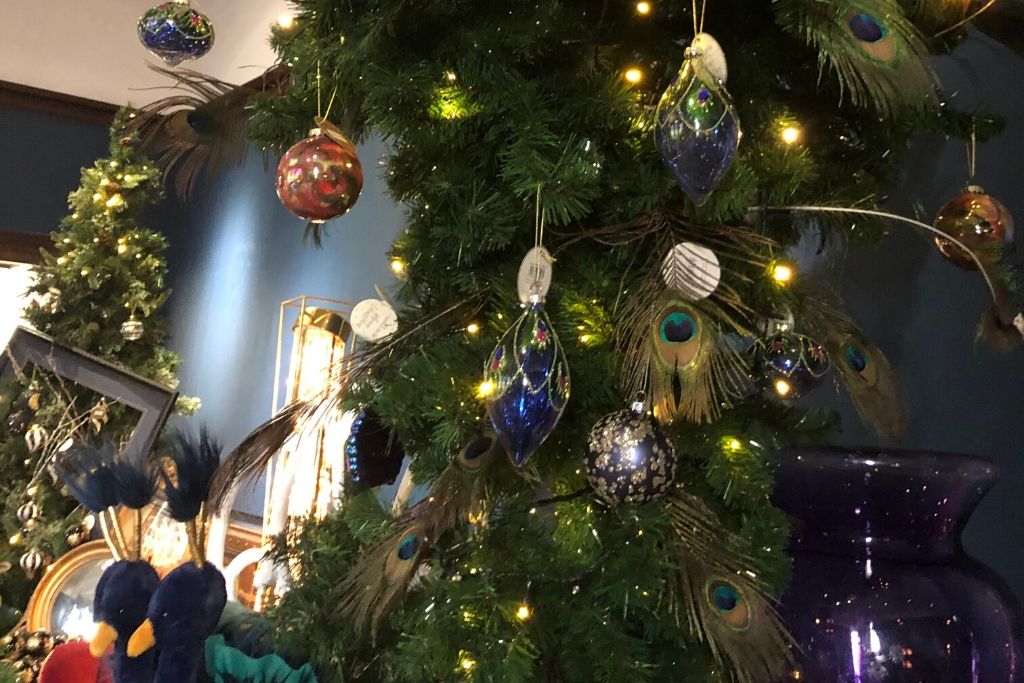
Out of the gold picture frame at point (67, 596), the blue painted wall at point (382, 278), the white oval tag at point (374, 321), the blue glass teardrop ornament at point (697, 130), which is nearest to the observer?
the blue glass teardrop ornament at point (697, 130)

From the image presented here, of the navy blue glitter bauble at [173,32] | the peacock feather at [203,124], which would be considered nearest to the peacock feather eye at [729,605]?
the peacock feather at [203,124]

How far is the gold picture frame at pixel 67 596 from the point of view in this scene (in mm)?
1223

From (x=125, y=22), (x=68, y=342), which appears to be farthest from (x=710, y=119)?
(x=125, y=22)

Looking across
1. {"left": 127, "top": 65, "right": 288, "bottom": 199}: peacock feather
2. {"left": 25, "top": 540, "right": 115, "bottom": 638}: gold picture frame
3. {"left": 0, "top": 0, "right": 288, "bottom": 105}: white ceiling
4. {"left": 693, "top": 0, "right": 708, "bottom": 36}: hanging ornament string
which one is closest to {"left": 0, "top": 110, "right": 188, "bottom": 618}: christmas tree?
{"left": 25, "top": 540, "right": 115, "bottom": 638}: gold picture frame

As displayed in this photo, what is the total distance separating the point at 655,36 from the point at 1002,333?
327 mm

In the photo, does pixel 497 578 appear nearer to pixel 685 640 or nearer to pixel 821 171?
pixel 685 640

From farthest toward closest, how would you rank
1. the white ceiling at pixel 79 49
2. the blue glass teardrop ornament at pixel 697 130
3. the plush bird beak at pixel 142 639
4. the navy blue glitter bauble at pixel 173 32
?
the white ceiling at pixel 79 49 < the navy blue glitter bauble at pixel 173 32 < the plush bird beak at pixel 142 639 < the blue glass teardrop ornament at pixel 697 130

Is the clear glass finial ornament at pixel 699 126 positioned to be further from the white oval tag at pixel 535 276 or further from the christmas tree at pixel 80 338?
the christmas tree at pixel 80 338

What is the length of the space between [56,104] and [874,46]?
8.39 ft

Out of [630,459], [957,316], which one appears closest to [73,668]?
[630,459]

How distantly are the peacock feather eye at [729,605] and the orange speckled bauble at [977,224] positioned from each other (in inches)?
11.8

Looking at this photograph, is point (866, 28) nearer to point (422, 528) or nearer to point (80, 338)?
point (422, 528)

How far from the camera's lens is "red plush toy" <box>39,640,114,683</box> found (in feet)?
2.01

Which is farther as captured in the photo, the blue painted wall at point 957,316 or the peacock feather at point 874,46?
the blue painted wall at point 957,316
